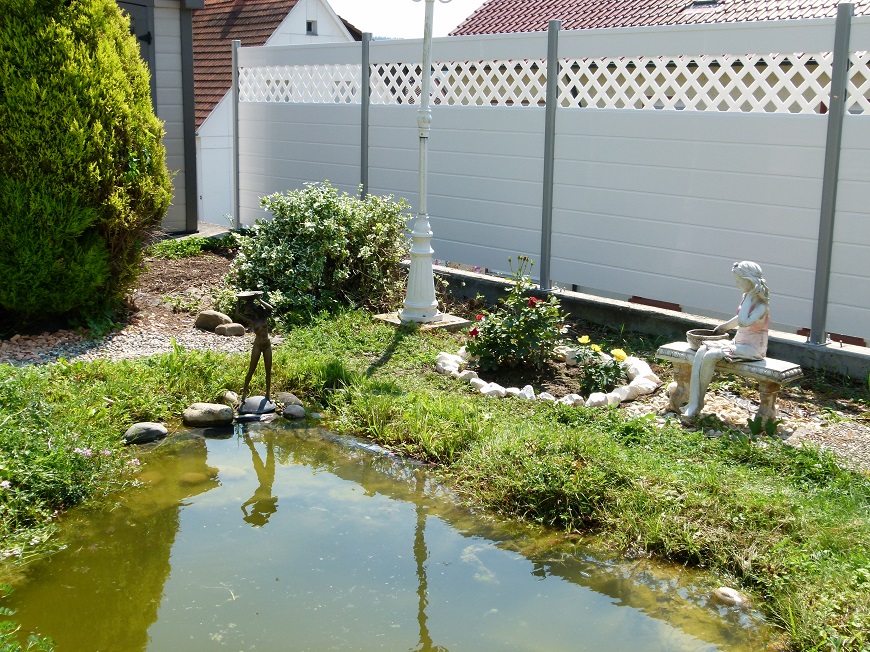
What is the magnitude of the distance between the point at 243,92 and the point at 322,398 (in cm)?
700

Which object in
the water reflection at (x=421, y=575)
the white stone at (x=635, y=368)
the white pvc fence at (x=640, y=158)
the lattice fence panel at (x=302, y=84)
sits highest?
the lattice fence panel at (x=302, y=84)

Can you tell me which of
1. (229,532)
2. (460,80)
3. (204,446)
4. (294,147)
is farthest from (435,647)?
(294,147)

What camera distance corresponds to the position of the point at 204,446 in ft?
18.5

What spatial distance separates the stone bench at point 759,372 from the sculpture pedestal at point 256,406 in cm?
260

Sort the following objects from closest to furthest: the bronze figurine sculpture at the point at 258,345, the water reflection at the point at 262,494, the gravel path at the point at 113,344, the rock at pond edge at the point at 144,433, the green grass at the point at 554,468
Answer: the green grass at the point at 554,468
the water reflection at the point at 262,494
the rock at pond edge at the point at 144,433
the bronze figurine sculpture at the point at 258,345
the gravel path at the point at 113,344

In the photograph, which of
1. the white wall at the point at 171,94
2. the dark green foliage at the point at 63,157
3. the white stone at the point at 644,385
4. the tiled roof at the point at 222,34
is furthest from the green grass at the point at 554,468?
the tiled roof at the point at 222,34

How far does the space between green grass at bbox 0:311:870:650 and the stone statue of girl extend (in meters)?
0.32

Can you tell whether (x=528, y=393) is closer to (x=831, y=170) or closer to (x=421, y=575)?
(x=421, y=575)

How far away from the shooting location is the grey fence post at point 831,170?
6.38 m

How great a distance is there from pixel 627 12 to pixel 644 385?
1451 cm

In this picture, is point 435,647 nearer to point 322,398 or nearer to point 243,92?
point 322,398

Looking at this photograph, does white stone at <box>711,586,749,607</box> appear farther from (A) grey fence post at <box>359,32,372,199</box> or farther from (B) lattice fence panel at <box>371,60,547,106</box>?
(A) grey fence post at <box>359,32,372,199</box>

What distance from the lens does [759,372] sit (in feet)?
18.0

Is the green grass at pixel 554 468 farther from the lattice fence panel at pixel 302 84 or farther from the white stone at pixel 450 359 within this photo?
the lattice fence panel at pixel 302 84
